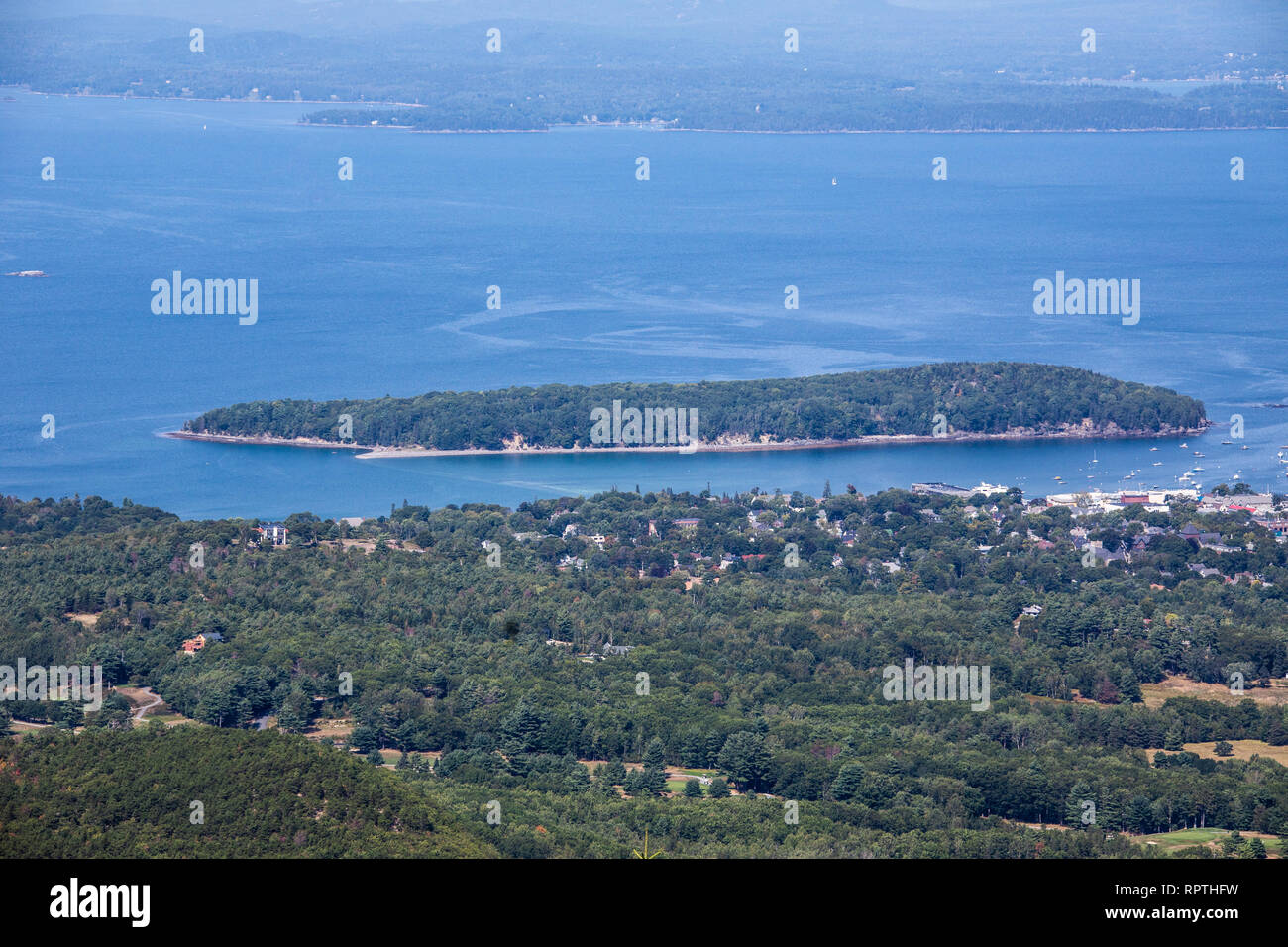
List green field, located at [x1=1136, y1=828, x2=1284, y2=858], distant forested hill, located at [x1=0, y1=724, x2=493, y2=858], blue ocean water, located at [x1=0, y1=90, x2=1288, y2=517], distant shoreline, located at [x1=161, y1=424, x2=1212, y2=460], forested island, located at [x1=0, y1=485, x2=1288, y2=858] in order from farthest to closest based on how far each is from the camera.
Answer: distant shoreline, located at [x1=161, y1=424, x2=1212, y2=460]
blue ocean water, located at [x1=0, y1=90, x2=1288, y2=517]
green field, located at [x1=1136, y1=828, x2=1284, y2=858]
forested island, located at [x1=0, y1=485, x2=1288, y2=858]
distant forested hill, located at [x1=0, y1=724, x2=493, y2=858]

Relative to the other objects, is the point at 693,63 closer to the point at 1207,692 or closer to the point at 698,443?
the point at 698,443

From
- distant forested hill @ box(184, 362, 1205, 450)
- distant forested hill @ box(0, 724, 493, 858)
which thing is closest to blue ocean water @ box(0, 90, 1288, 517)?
distant forested hill @ box(184, 362, 1205, 450)

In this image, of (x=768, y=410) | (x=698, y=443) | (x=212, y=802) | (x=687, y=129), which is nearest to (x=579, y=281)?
(x=768, y=410)

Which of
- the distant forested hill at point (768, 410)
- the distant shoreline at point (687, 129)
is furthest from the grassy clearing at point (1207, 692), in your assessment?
the distant shoreline at point (687, 129)

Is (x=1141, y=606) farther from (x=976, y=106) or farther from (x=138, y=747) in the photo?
(x=976, y=106)

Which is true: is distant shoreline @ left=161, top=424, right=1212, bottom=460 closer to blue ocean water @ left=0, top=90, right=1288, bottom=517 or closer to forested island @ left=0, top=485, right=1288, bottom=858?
blue ocean water @ left=0, top=90, right=1288, bottom=517

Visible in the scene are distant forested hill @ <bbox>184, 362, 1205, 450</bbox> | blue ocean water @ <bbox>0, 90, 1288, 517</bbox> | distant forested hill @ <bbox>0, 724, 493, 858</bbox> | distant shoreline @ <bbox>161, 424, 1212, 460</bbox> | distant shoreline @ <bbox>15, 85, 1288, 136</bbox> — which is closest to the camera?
distant forested hill @ <bbox>0, 724, 493, 858</bbox>
